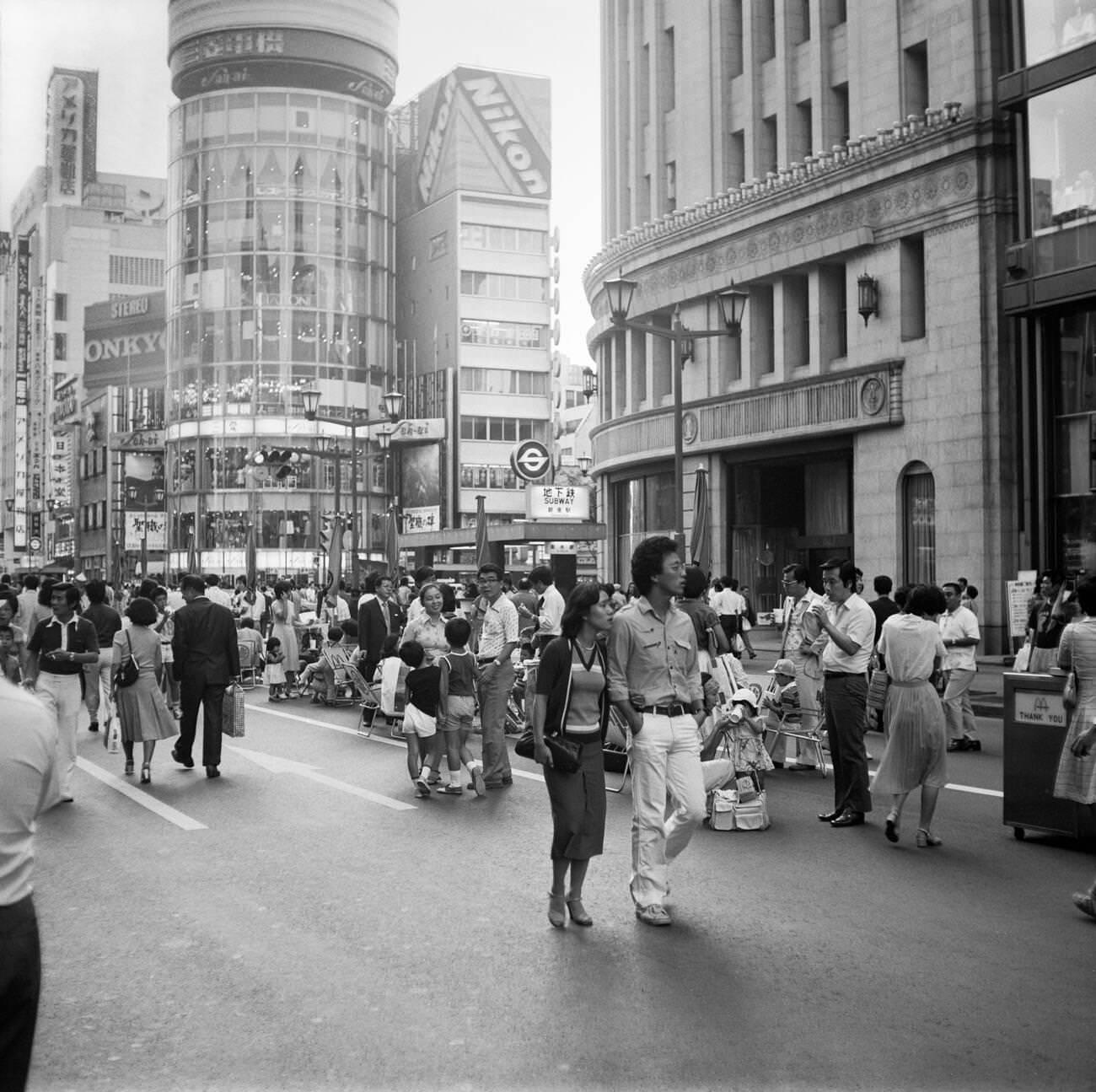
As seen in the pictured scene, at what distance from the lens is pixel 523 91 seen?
98.8 m

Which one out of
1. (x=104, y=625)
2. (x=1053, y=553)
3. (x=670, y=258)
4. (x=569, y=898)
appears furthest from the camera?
(x=670, y=258)

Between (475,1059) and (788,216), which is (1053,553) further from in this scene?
(475,1059)

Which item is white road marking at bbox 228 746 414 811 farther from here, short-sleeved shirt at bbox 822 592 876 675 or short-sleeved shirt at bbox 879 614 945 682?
short-sleeved shirt at bbox 879 614 945 682

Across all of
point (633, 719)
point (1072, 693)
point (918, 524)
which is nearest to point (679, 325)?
point (918, 524)

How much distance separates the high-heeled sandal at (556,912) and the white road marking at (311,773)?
379cm

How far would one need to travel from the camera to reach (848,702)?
9867 mm

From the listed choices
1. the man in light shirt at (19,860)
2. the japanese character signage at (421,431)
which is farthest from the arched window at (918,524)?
the japanese character signage at (421,431)

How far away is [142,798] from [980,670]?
54.9 feet

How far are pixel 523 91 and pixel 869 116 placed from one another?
72723 mm

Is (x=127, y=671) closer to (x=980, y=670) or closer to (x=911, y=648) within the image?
(x=911, y=648)

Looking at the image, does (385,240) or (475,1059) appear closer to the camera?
(475,1059)

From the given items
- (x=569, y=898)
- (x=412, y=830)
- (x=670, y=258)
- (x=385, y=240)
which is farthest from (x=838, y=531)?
(x=385, y=240)

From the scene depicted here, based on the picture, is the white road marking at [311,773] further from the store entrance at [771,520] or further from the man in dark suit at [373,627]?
the store entrance at [771,520]

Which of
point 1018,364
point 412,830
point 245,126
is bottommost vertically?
point 412,830
